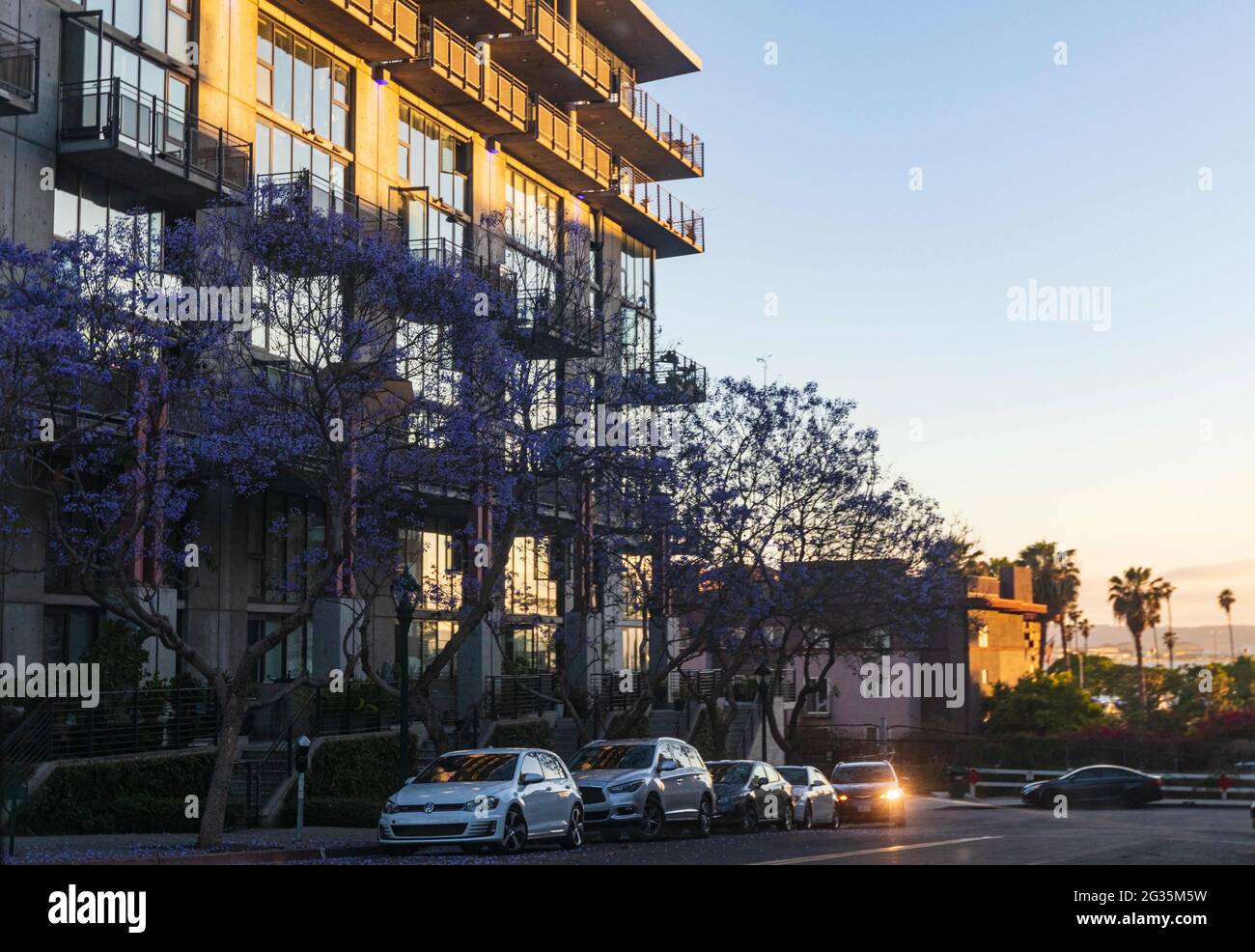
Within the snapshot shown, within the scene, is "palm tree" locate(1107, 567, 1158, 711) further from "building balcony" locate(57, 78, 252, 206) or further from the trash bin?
"building balcony" locate(57, 78, 252, 206)

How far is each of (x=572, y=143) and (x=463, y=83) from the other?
300 inches

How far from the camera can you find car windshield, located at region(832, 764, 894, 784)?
3597cm

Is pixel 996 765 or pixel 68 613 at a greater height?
pixel 68 613

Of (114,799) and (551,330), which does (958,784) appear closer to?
(551,330)

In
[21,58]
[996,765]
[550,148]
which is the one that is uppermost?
[550,148]

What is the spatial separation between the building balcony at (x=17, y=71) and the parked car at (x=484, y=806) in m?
14.4

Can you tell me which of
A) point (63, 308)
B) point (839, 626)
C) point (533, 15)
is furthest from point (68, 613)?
point (533, 15)

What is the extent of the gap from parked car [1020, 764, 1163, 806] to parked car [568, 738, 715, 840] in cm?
2380

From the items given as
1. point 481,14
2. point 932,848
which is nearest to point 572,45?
point 481,14

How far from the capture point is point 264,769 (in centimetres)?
3075
